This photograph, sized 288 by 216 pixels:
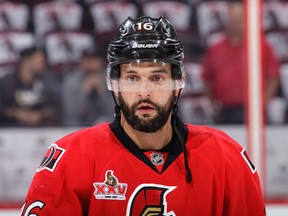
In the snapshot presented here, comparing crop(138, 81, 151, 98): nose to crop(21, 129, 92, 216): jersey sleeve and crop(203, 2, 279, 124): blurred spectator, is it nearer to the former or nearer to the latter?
crop(21, 129, 92, 216): jersey sleeve

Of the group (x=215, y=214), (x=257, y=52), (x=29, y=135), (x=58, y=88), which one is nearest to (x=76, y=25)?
(x=58, y=88)

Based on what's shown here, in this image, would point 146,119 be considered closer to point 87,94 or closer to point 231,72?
point 87,94

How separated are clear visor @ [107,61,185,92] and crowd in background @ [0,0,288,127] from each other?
1.73 meters

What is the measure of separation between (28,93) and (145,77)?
1823mm

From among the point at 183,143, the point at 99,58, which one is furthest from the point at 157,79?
the point at 99,58

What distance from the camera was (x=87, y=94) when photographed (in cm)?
377

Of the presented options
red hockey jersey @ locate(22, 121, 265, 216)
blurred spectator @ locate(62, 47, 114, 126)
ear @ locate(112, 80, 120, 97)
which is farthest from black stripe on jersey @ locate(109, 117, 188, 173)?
blurred spectator @ locate(62, 47, 114, 126)

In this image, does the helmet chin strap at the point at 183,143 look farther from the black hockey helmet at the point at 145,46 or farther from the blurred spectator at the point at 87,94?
the blurred spectator at the point at 87,94

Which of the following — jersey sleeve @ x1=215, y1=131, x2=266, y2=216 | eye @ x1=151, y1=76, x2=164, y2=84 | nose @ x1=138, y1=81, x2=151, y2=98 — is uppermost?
eye @ x1=151, y1=76, x2=164, y2=84

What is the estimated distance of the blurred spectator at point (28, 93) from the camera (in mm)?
3684

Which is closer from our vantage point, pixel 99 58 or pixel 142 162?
pixel 142 162

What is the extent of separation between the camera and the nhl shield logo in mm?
2039

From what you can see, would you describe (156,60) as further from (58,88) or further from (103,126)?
(58,88)

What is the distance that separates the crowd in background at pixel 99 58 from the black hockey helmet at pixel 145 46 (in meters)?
1.69
